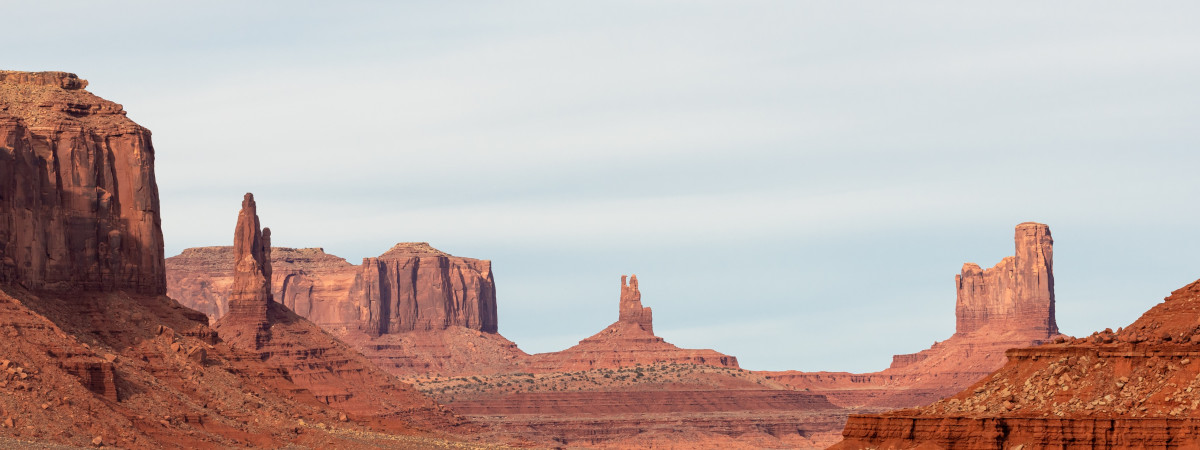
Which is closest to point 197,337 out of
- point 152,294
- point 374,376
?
point 152,294

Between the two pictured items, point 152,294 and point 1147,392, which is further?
point 152,294

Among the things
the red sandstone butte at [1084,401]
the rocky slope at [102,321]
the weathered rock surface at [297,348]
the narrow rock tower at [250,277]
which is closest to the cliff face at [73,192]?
the rocky slope at [102,321]

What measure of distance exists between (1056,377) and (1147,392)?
12.0ft

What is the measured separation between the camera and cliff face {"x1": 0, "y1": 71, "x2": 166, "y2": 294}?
142375 millimetres

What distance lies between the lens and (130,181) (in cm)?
15638

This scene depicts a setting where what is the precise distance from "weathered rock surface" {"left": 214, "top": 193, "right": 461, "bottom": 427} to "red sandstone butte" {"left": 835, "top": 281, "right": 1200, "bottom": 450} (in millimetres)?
108658

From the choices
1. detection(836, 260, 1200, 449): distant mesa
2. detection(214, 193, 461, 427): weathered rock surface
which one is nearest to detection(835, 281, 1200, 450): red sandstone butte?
detection(836, 260, 1200, 449): distant mesa

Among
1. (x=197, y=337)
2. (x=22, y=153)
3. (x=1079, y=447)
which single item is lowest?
(x=1079, y=447)

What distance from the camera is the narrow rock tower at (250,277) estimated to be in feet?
612

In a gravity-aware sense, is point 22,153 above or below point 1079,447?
above

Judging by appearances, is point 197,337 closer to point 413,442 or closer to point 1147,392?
point 413,442

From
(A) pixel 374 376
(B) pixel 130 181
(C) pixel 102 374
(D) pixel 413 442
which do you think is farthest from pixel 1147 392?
(A) pixel 374 376

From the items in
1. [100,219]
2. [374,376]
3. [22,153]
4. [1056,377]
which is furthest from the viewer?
[374,376]

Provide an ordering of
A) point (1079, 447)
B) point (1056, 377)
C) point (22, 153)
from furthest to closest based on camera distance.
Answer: point (22, 153) → point (1056, 377) → point (1079, 447)
